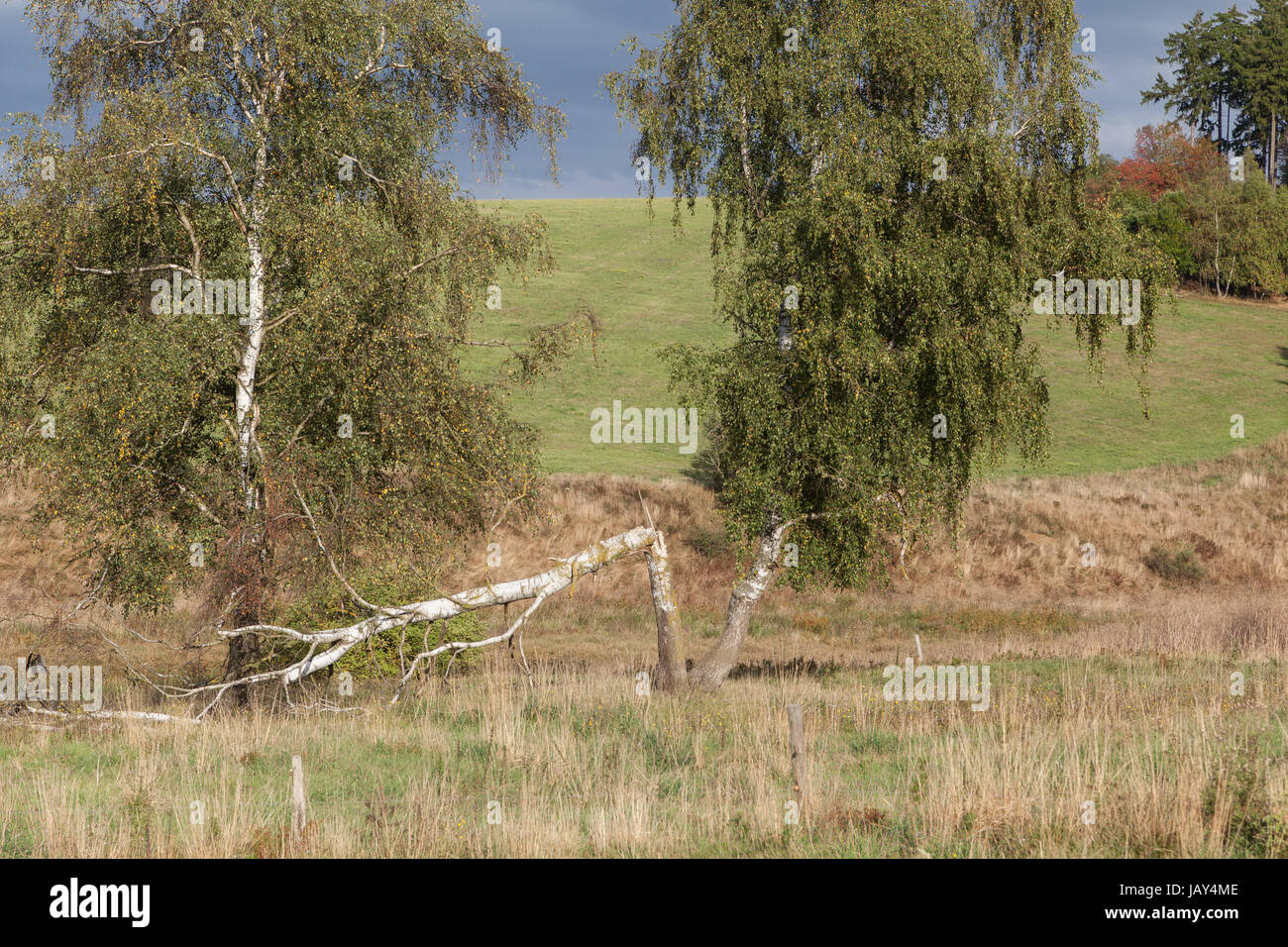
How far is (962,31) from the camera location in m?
16.9

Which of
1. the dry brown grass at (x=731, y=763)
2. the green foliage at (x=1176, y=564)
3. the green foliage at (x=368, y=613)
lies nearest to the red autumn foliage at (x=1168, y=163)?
the green foliage at (x=1176, y=564)

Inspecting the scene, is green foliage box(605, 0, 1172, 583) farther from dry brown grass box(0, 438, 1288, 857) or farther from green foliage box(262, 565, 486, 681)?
green foliage box(262, 565, 486, 681)

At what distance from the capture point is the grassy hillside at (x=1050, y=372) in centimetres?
4753

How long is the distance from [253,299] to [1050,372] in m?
55.3

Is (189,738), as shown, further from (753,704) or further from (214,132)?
(214,132)

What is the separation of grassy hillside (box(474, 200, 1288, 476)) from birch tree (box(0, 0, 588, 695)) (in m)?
19.2

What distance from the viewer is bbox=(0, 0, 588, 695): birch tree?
15.3m

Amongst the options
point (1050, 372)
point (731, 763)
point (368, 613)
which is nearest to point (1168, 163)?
point (1050, 372)

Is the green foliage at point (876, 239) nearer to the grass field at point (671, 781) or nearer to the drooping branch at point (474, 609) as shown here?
the drooping branch at point (474, 609)

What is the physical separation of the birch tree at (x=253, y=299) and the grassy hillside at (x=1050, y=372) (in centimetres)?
1917

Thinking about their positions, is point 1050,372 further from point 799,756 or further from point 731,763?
point 799,756

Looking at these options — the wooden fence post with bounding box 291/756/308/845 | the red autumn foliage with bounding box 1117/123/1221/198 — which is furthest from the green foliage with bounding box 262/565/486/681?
the red autumn foliage with bounding box 1117/123/1221/198

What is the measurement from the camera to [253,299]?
1709cm
